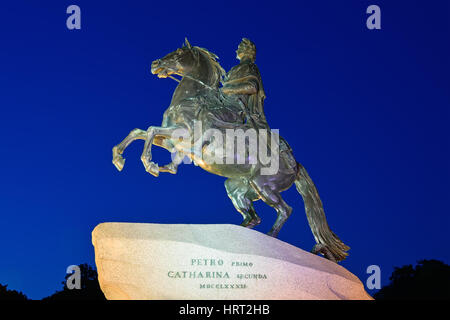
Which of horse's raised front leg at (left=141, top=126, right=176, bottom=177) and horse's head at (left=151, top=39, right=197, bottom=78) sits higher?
horse's head at (left=151, top=39, right=197, bottom=78)

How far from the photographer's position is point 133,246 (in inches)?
269

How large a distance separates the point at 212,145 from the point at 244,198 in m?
1.05

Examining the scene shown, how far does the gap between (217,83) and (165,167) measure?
157 cm

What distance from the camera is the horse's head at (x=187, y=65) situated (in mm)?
8805

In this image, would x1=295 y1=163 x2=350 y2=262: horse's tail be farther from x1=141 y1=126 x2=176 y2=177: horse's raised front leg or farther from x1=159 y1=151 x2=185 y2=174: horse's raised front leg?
x1=141 y1=126 x2=176 y2=177: horse's raised front leg

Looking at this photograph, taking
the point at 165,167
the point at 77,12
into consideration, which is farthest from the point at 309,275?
the point at 77,12

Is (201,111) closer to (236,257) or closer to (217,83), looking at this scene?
(217,83)

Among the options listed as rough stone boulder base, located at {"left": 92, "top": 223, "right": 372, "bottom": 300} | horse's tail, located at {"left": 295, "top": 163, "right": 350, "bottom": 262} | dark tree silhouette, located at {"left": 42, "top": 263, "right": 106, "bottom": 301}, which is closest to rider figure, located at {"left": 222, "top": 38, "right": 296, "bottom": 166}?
horse's tail, located at {"left": 295, "top": 163, "right": 350, "bottom": 262}

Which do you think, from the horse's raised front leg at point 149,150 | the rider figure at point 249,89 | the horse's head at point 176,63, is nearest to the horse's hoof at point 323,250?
the rider figure at point 249,89

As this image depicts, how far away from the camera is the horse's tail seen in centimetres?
903

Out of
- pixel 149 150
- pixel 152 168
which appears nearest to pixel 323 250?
pixel 152 168

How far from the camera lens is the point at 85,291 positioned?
44.1 feet
